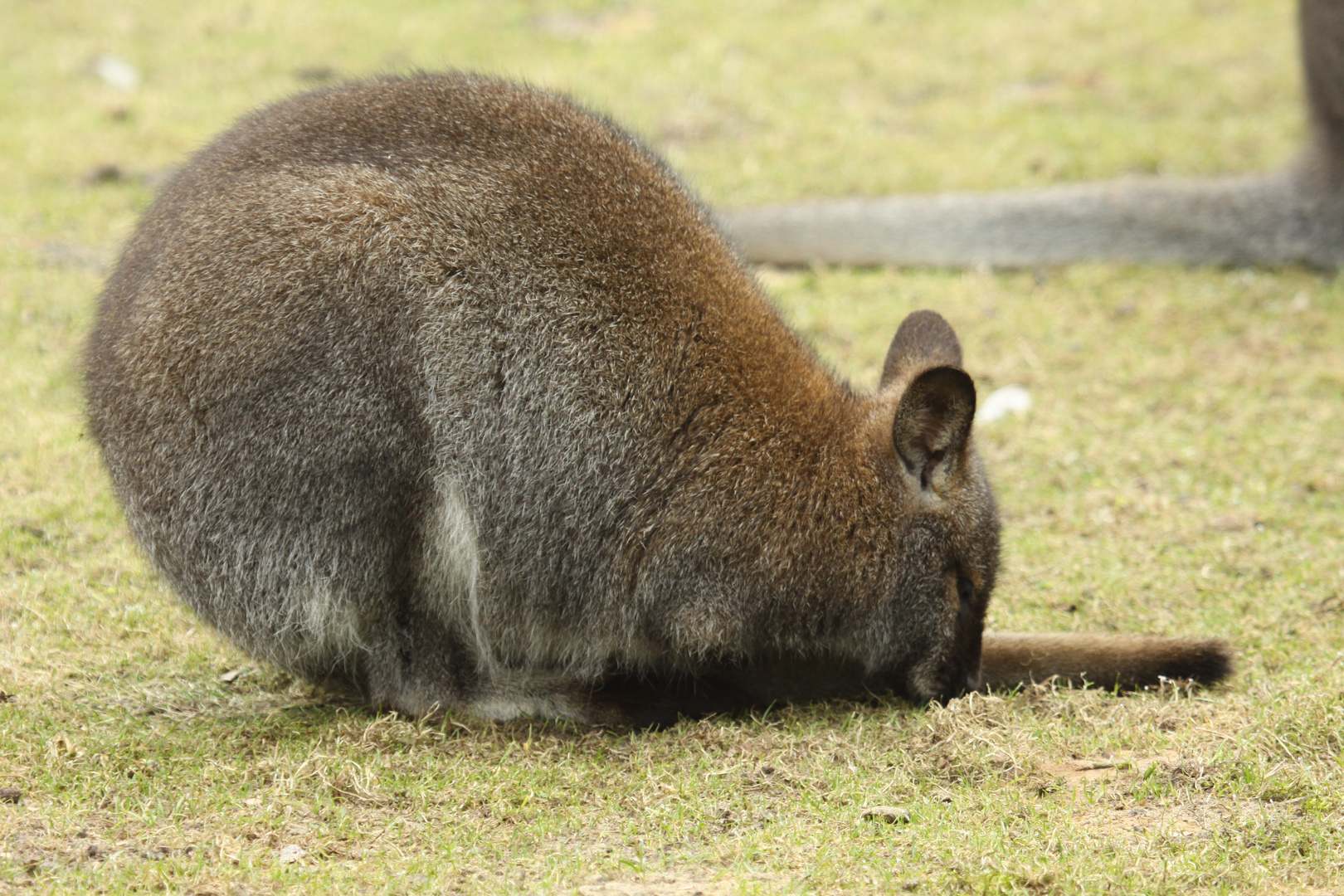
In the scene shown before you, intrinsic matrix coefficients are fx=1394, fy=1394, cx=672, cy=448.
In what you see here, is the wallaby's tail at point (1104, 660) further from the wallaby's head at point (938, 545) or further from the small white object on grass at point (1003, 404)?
the small white object on grass at point (1003, 404)

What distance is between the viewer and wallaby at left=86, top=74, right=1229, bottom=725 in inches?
139

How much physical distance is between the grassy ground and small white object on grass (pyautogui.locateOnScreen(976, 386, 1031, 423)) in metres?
0.11

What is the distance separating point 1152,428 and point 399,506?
376cm

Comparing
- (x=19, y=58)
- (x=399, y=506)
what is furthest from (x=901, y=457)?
(x=19, y=58)

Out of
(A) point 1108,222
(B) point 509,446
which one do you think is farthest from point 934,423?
(A) point 1108,222

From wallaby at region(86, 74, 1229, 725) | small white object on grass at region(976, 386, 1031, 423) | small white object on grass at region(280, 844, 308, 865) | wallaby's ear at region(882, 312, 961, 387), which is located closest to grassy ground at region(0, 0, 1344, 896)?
small white object on grass at region(280, 844, 308, 865)

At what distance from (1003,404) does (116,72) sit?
7052 millimetres

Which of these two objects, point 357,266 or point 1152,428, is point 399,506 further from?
point 1152,428

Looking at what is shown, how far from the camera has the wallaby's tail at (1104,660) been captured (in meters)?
3.90

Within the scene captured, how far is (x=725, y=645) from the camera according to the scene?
146 inches

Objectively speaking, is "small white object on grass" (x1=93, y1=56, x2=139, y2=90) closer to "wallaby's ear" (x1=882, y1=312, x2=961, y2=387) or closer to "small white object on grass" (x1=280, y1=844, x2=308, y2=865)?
"wallaby's ear" (x1=882, y1=312, x2=961, y2=387)

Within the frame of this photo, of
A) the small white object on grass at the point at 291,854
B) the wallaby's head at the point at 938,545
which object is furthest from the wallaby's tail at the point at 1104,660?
the small white object on grass at the point at 291,854

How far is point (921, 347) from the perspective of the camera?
4.16 m

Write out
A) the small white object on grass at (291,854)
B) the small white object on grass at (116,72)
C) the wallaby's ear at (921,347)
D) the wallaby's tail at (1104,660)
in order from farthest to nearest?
the small white object on grass at (116,72) < the wallaby's ear at (921,347) < the wallaby's tail at (1104,660) < the small white object on grass at (291,854)
